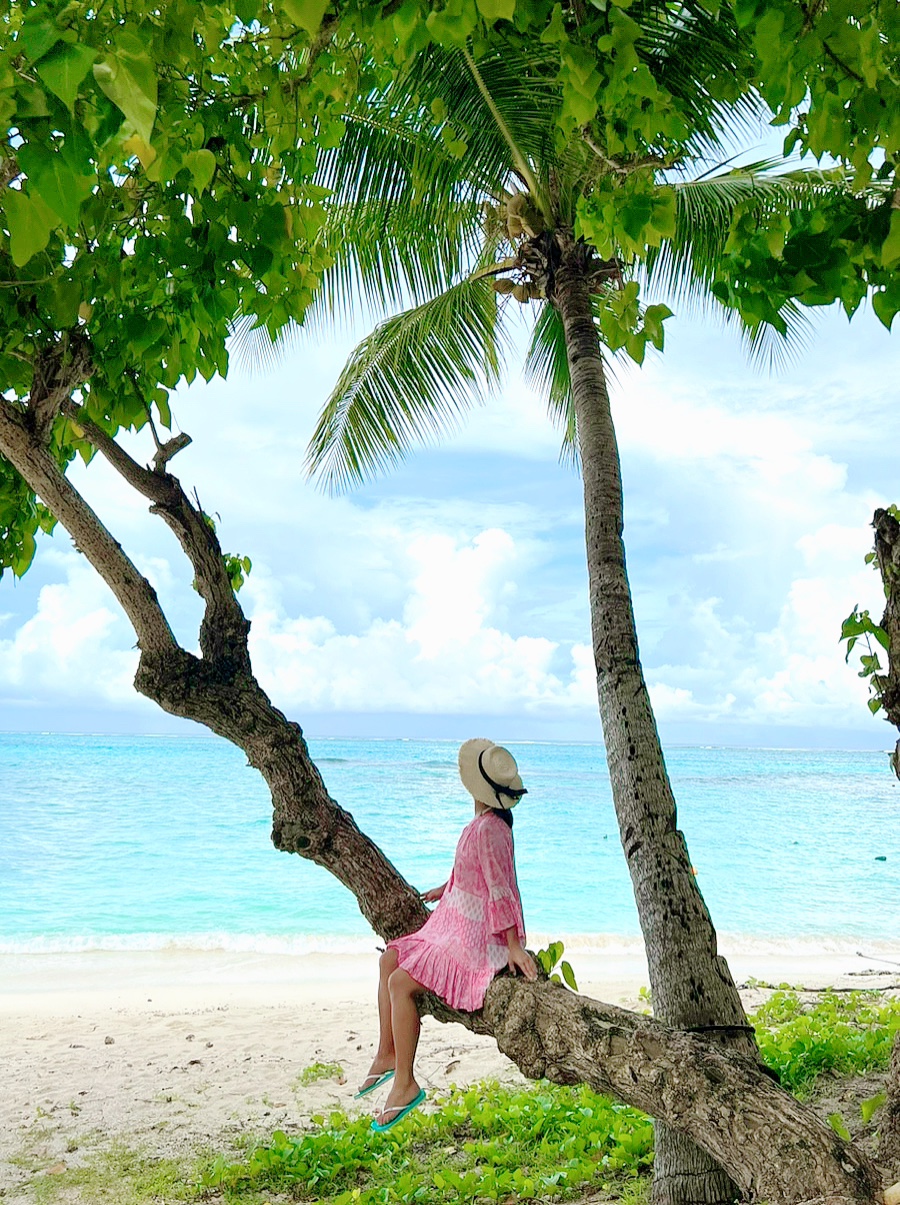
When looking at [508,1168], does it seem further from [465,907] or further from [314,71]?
[314,71]

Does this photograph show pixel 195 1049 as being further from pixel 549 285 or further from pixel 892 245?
pixel 892 245

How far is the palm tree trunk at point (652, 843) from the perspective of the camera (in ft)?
10.3

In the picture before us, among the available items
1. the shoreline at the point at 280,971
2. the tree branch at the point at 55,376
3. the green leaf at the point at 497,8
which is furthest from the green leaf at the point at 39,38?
the shoreline at the point at 280,971

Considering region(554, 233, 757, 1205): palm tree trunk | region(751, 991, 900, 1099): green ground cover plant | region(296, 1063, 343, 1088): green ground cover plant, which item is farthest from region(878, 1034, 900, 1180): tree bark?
region(296, 1063, 343, 1088): green ground cover plant

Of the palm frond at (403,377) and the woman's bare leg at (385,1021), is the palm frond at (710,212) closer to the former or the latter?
the palm frond at (403,377)

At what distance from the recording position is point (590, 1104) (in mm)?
4816

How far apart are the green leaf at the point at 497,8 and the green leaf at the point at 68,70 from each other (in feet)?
2.38

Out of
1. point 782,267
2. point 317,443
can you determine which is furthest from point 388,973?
point 317,443

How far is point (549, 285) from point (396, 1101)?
11.9 feet

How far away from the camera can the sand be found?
525 centimetres

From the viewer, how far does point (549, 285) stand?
4.84 metres

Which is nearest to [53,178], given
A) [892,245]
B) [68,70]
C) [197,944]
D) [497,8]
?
[68,70]

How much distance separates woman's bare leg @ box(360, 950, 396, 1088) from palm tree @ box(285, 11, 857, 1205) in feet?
2.79

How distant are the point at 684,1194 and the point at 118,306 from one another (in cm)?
324
